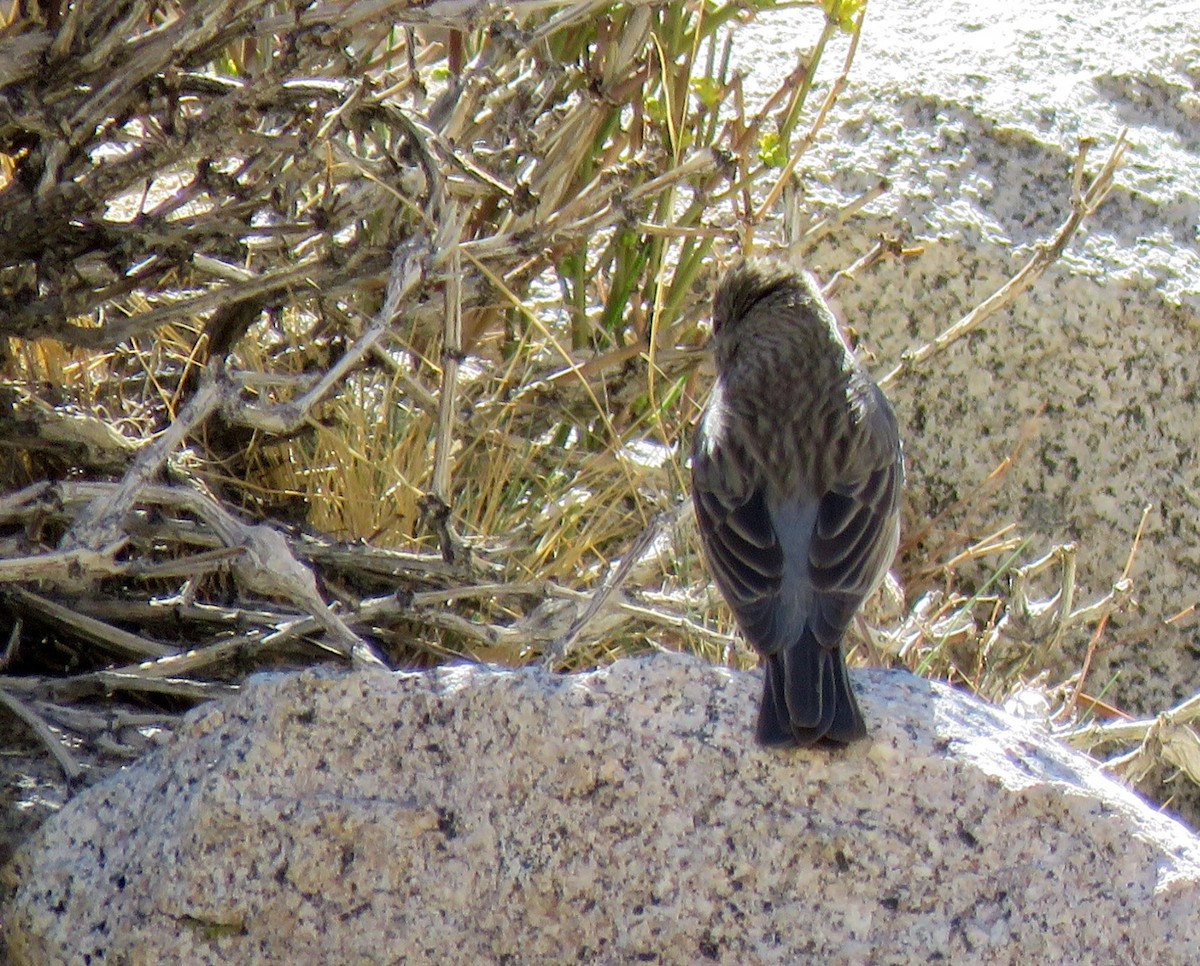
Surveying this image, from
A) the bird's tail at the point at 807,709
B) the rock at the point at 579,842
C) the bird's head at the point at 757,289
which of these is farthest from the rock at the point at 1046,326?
the rock at the point at 579,842

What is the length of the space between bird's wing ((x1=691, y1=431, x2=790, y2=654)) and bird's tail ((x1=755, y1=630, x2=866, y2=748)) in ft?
1.44

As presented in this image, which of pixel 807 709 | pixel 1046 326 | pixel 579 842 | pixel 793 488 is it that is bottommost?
pixel 1046 326

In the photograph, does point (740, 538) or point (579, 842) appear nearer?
point (579, 842)

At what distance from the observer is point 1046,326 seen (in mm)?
6195

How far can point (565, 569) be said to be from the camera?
5.00m

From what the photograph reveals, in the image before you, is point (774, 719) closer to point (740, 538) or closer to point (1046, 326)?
point (740, 538)

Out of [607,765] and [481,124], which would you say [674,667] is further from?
[481,124]

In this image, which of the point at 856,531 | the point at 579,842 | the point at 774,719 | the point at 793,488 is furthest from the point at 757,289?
the point at 579,842

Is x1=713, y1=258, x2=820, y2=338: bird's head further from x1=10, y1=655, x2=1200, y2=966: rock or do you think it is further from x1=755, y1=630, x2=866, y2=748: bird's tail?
x1=10, y1=655, x2=1200, y2=966: rock

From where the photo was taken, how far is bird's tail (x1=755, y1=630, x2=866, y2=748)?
3105 mm

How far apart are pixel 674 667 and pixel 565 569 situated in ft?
5.65

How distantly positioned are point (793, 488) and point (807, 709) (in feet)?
4.84

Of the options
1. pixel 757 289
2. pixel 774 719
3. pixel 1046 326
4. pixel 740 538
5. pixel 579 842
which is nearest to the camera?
pixel 579 842

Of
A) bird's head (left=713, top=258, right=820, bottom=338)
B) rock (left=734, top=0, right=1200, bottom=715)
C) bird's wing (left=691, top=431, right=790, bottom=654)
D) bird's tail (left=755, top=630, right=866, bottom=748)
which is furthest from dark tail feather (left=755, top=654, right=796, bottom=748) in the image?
rock (left=734, top=0, right=1200, bottom=715)
